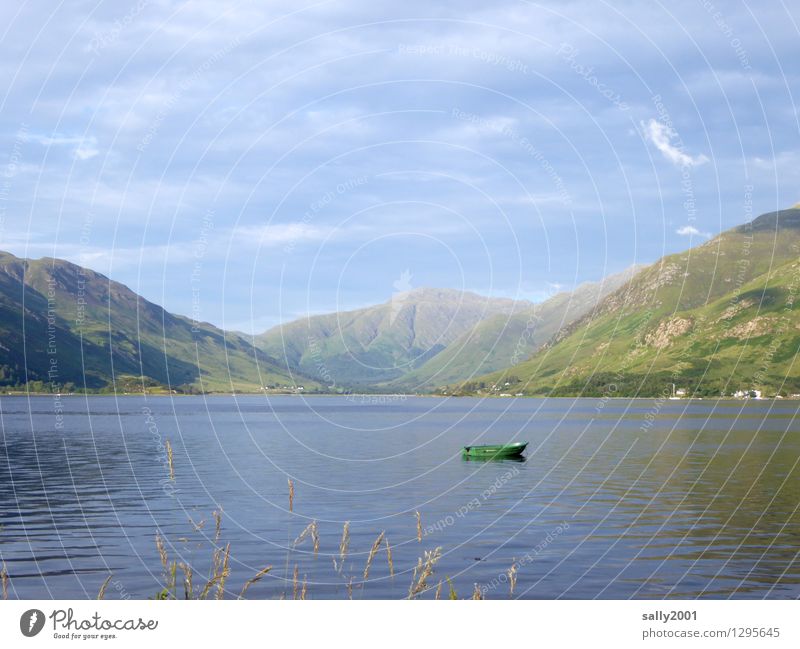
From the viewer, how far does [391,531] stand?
5684 cm

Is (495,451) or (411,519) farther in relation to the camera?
(495,451)

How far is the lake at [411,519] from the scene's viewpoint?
41.1 meters

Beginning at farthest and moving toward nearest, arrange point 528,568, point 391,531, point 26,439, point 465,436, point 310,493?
point 465,436 < point 26,439 < point 310,493 < point 391,531 < point 528,568

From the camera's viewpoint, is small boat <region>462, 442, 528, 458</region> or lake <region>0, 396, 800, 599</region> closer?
lake <region>0, 396, 800, 599</region>

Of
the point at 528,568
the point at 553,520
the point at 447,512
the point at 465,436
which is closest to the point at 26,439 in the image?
the point at 465,436

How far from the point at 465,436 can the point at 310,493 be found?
105 m

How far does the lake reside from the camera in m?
41.1

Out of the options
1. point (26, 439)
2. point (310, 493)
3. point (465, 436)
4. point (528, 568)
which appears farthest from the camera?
point (465, 436)

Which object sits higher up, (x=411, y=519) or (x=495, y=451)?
(x=495, y=451)

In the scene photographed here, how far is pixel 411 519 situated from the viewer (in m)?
63.2

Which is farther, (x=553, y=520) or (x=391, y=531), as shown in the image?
(x=553, y=520)

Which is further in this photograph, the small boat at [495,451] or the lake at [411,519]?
the small boat at [495,451]
